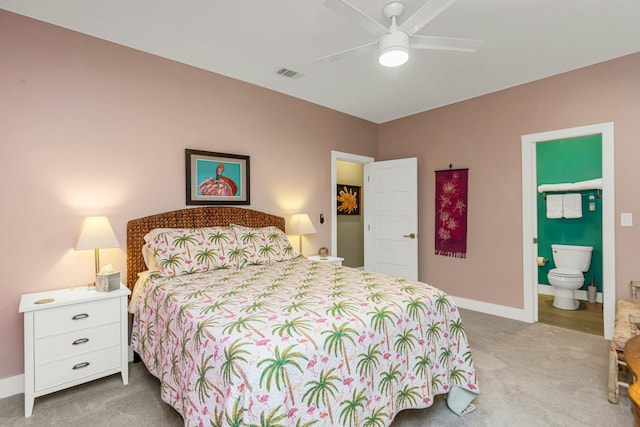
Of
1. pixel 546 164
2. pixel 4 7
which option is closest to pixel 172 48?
pixel 4 7

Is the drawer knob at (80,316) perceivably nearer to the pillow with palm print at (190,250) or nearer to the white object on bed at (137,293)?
the white object on bed at (137,293)

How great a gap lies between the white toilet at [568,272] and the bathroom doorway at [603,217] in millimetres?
626

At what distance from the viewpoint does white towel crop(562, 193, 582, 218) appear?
14.3ft

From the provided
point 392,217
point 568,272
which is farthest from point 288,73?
point 568,272

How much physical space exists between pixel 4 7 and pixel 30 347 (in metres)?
2.36

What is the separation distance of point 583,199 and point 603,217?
1.71 metres

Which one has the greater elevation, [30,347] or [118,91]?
[118,91]

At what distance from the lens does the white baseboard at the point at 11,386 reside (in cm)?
221

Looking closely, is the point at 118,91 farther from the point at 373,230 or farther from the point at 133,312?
the point at 373,230

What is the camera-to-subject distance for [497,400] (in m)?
2.08

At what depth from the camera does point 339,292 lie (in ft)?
6.43

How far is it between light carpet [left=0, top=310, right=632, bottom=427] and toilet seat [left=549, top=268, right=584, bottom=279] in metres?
1.37

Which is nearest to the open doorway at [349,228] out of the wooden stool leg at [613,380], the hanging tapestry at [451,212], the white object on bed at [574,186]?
the hanging tapestry at [451,212]

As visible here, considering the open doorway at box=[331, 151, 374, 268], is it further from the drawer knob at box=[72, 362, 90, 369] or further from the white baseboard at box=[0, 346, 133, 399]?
the white baseboard at box=[0, 346, 133, 399]
